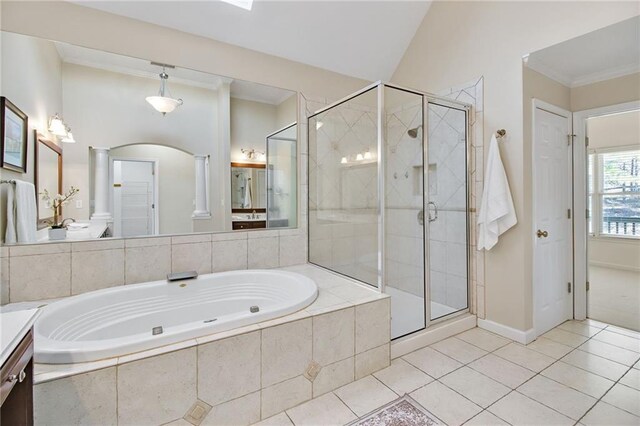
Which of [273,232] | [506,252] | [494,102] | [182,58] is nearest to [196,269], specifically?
[273,232]

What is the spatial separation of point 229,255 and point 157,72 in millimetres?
1612

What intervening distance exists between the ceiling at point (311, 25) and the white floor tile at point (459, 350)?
2.89 meters

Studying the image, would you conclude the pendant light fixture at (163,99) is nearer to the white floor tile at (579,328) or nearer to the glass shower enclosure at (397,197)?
the glass shower enclosure at (397,197)

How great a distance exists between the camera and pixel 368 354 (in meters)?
2.03

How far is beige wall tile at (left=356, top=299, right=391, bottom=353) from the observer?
1995mm

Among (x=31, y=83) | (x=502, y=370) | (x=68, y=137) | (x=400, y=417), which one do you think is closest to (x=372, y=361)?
(x=400, y=417)

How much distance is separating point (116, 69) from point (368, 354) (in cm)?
278

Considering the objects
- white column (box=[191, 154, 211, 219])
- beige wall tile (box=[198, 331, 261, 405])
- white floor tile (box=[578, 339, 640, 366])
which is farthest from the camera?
white column (box=[191, 154, 211, 219])

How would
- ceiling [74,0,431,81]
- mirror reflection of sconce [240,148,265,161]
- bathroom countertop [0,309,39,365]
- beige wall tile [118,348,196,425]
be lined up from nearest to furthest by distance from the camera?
bathroom countertop [0,309,39,365], beige wall tile [118,348,196,425], ceiling [74,0,431,81], mirror reflection of sconce [240,148,265,161]

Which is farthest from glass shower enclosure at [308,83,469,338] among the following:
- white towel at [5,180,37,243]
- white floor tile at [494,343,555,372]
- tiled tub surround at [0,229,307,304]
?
white towel at [5,180,37,243]

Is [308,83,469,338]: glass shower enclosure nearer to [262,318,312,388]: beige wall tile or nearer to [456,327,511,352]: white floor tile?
[456,327,511,352]: white floor tile

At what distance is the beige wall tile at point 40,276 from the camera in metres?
1.94

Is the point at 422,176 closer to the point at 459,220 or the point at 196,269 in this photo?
the point at 459,220

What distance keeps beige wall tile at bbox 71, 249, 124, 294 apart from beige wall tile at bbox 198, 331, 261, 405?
4.04 ft
